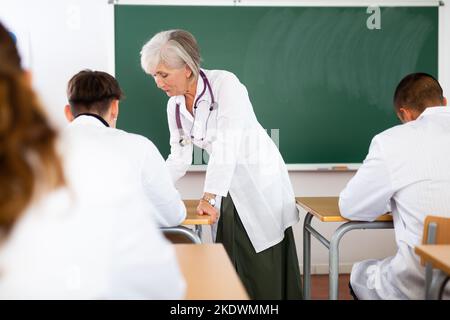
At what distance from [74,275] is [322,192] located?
3.25 meters

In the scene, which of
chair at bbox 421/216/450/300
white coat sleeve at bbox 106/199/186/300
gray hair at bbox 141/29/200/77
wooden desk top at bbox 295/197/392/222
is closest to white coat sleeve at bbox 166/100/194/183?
gray hair at bbox 141/29/200/77

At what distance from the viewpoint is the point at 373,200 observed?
2.17 meters

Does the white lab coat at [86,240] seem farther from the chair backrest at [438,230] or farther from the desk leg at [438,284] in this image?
the chair backrest at [438,230]

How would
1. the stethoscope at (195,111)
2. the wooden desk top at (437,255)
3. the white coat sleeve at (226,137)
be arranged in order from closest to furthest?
the wooden desk top at (437,255) < the white coat sleeve at (226,137) < the stethoscope at (195,111)

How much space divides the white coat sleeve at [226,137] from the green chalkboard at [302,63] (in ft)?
3.81

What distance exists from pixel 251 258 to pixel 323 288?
1289 mm

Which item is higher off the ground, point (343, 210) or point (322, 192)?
point (343, 210)

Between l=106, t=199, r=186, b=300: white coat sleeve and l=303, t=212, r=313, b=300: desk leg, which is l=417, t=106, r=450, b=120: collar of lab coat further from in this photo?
l=106, t=199, r=186, b=300: white coat sleeve

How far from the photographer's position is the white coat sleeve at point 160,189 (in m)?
1.95

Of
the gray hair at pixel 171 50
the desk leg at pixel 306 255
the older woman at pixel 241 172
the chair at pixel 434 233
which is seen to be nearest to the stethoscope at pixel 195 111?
the older woman at pixel 241 172

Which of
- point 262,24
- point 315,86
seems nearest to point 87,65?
point 262,24

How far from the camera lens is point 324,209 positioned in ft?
8.18

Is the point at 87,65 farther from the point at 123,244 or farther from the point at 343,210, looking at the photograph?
the point at 123,244
